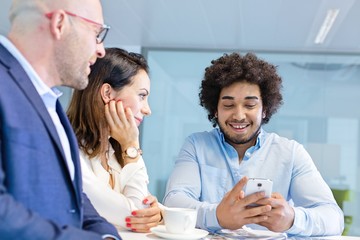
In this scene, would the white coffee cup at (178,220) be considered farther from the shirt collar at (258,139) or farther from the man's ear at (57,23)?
the shirt collar at (258,139)

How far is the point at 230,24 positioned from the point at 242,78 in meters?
2.93

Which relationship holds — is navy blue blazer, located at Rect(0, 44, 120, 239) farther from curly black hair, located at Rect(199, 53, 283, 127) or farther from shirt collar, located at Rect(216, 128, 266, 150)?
curly black hair, located at Rect(199, 53, 283, 127)

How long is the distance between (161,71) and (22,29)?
518 cm

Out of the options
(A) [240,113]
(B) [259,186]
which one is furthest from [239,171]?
(B) [259,186]

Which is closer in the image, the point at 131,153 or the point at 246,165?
the point at 131,153

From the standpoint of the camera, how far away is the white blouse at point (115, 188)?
1.60 m

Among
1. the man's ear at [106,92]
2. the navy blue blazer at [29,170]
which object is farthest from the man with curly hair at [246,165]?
the navy blue blazer at [29,170]

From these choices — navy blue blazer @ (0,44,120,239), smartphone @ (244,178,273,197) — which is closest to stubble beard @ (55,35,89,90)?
navy blue blazer @ (0,44,120,239)

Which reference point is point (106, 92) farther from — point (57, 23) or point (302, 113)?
point (302, 113)

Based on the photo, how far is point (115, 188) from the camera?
1809mm

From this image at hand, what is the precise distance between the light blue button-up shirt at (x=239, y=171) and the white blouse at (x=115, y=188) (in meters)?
0.20

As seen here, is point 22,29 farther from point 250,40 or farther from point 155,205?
point 250,40

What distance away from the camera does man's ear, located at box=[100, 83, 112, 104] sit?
1926mm

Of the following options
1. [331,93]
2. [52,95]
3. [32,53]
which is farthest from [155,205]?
[331,93]
